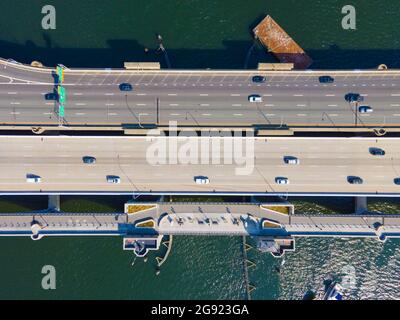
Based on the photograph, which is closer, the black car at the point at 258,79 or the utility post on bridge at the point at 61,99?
the utility post on bridge at the point at 61,99

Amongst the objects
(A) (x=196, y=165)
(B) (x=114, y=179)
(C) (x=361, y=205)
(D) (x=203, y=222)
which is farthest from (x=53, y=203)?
(C) (x=361, y=205)

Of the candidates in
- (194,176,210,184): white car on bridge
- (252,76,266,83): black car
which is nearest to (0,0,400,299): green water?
(252,76,266,83): black car

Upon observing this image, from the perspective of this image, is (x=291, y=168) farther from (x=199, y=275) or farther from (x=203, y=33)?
(x=203, y=33)

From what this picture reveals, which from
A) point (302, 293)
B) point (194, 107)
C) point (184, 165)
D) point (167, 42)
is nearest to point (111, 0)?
point (167, 42)

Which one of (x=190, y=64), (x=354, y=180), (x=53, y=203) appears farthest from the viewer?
(x=190, y=64)

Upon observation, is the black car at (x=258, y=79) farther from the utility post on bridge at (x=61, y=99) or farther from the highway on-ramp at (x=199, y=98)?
the utility post on bridge at (x=61, y=99)

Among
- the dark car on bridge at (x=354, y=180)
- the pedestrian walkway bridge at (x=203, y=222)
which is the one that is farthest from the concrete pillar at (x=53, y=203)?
the dark car on bridge at (x=354, y=180)
